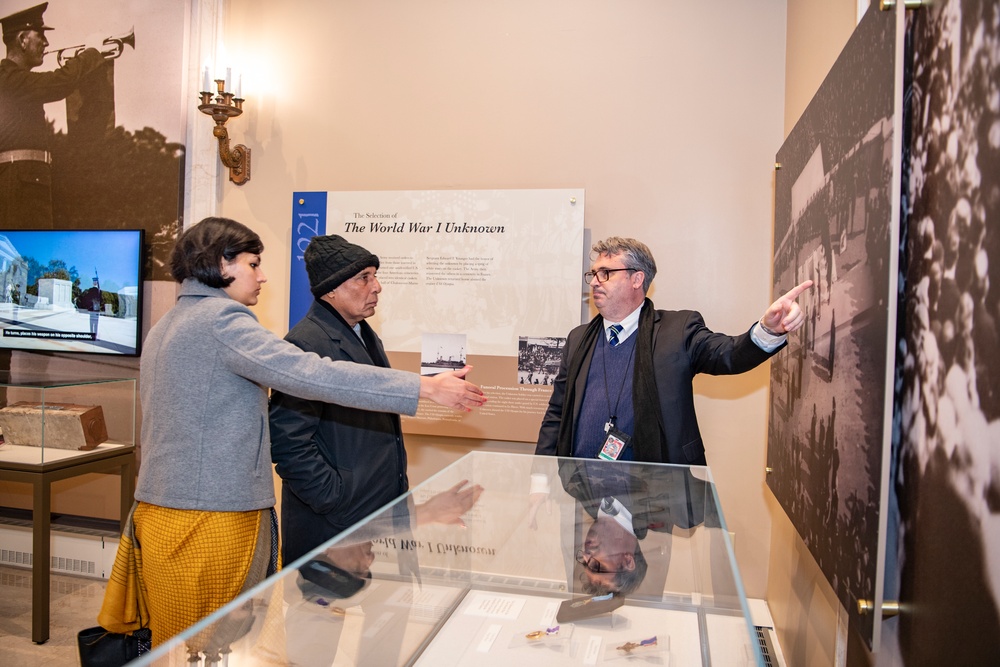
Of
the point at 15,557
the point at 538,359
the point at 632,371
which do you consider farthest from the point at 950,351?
the point at 15,557

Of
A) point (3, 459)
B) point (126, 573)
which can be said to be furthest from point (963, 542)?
point (3, 459)

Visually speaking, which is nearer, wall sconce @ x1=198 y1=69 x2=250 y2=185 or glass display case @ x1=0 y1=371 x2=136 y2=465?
glass display case @ x1=0 y1=371 x2=136 y2=465

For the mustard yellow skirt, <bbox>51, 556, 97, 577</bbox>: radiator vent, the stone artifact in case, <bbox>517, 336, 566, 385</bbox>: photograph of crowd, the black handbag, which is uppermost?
<bbox>517, 336, 566, 385</bbox>: photograph of crowd

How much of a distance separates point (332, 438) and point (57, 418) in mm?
1983

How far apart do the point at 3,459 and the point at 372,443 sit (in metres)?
2.25

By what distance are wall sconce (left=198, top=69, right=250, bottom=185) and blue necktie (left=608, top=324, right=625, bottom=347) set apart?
7.93 feet

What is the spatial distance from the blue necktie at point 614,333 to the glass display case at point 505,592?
1.07 m

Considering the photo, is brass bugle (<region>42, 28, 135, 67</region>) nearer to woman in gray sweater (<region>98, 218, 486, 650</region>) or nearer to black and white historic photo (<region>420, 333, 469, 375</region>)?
black and white historic photo (<region>420, 333, 469, 375</region>)

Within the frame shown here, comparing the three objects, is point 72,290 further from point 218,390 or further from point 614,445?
point 614,445

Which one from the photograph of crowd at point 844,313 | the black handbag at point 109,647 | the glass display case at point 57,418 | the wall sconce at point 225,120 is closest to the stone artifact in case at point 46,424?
the glass display case at point 57,418

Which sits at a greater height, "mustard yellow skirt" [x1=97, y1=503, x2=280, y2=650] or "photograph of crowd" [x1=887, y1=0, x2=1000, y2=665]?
"photograph of crowd" [x1=887, y1=0, x2=1000, y2=665]

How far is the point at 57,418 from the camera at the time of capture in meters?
3.33

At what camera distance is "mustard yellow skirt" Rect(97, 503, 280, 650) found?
1.85m

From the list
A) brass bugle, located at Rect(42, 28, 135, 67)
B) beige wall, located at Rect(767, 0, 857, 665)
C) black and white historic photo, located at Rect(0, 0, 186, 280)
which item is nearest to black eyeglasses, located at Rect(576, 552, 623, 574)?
beige wall, located at Rect(767, 0, 857, 665)
